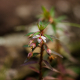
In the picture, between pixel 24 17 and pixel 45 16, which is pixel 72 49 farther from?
pixel 24 17

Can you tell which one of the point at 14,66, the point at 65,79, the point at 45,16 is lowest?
the point at 65,79

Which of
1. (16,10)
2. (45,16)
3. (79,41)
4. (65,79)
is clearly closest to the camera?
(45,16)

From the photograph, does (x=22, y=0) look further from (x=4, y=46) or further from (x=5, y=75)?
(x=5, y=75)

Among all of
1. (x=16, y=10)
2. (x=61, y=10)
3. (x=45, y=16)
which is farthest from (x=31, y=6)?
(x=45, y=16)

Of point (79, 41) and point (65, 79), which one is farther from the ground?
point (79, 41)

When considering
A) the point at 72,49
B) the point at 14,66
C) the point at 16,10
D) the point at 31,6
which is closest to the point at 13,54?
the point at 14,66

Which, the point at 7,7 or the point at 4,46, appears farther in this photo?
the point at 7,7

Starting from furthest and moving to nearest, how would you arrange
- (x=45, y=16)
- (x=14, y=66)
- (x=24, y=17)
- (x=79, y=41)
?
1. (x=24, y=17)
2. (x=79, y=41)
3. (x=14, y=66)
4. (x=45, y=16)
